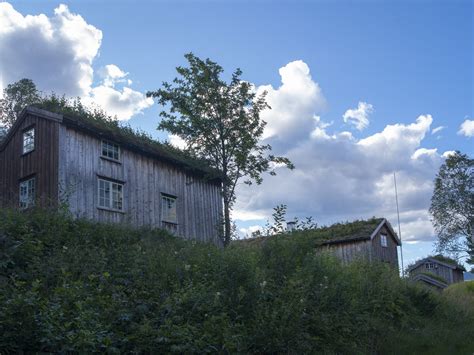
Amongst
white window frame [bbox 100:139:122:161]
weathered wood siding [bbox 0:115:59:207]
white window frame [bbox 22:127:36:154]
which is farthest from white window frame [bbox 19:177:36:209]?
white window frame [bbox 100:139:122:161]

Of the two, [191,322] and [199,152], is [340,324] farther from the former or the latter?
[199,152]

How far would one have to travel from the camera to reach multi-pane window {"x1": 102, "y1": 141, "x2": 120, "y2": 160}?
2006cm

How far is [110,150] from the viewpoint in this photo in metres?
20.4

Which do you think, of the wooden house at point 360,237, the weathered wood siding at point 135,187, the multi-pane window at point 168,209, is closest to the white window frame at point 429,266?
the wooden house at point 360,237

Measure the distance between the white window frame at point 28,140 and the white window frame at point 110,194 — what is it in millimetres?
3207

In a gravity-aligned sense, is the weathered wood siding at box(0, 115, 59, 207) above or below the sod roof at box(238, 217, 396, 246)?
above

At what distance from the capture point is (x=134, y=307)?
7.20 metres

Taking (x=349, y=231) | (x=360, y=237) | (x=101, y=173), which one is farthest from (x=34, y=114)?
(x=349, y=231)

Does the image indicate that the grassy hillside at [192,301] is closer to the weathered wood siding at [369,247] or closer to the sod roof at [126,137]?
the sod roof at [126,137]

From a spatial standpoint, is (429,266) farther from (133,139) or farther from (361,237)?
(133,139)

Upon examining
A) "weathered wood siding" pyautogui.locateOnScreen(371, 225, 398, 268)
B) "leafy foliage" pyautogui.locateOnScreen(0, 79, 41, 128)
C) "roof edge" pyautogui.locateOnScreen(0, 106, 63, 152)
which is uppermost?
"leafy foliage" pyautogui.locateOnScreen(0, 79, 41, 128)

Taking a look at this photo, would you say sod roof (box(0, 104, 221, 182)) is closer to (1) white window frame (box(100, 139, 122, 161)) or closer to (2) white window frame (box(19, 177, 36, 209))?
(1) white window frame (box(100, 139, 122, 161))

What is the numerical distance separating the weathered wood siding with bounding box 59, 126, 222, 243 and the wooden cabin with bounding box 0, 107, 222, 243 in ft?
0.12

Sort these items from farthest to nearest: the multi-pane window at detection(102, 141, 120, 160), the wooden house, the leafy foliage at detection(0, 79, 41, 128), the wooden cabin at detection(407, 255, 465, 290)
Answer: the wooden cabin at detection(407, 255, 465, 290) < the leafy foliage at detection(0, 79, 41, 128) < the wooden house < the multi-pane window at detection(102, 141, 120, 160)
